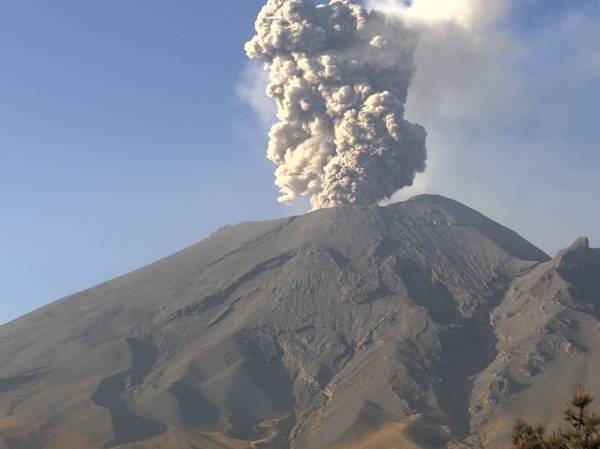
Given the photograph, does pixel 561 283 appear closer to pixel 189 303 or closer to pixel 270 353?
pixel 270 353

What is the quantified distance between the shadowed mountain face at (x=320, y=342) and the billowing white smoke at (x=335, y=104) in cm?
469

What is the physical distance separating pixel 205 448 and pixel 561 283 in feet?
156

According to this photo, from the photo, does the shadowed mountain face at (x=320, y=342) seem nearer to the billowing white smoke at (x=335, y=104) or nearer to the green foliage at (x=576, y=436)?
the billowing white smoke at (x=335, y=104)

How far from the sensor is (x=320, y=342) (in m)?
109

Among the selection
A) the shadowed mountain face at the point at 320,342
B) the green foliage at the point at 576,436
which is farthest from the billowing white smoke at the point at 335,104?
the green foliage at the point at 576,436

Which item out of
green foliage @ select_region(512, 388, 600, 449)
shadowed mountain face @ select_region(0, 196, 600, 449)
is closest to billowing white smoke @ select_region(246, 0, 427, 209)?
shadowed mountain face @ select_region(0, 196, 600, 449)

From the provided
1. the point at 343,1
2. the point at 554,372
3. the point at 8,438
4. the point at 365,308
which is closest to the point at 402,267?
the point at 365,308

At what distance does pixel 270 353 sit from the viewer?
352 feet

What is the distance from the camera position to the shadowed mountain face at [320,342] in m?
91.3

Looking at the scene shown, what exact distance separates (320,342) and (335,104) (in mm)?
33463

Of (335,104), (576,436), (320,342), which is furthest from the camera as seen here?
(335,104)

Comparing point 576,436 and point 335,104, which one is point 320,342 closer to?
point 335,104

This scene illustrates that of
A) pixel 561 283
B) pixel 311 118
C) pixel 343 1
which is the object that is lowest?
pixel 561 283

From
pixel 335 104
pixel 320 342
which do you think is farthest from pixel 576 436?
pixel 335 104
